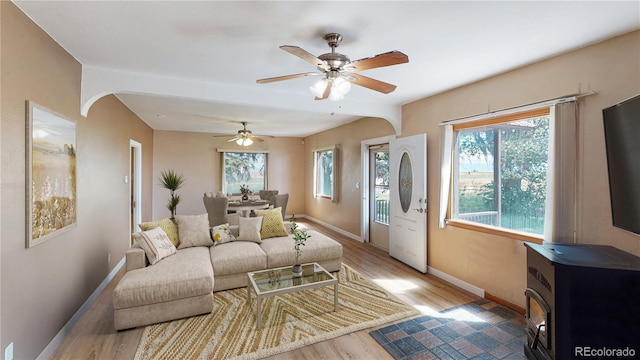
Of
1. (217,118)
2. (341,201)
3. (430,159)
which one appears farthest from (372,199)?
(217,118)

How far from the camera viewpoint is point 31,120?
1.87 meters

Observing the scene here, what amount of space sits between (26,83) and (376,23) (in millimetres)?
2365

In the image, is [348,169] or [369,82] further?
[348,169]

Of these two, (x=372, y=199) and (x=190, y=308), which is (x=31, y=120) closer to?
(x=190, y=308)

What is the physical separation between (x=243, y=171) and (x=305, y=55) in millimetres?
6176

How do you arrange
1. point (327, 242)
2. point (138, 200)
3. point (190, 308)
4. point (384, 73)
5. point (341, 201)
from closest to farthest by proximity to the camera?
1. point (190, 308)
2. point (384, 73)
3. point (327, 242)
4. point (138, 200)
5. point (341, 201)

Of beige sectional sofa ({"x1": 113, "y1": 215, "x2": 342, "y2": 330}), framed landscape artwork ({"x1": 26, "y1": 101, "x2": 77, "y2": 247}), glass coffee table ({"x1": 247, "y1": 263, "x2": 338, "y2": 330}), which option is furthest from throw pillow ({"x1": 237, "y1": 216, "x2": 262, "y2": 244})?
framed landscape artwork ({"x1": 26, "y1": 101, "x2": 77, "y2": 247})

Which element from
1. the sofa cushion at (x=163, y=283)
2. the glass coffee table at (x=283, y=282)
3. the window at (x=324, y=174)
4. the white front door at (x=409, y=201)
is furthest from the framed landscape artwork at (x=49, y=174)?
the window at (x=324, y=174)

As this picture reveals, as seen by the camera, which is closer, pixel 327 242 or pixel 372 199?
pixel 327 242

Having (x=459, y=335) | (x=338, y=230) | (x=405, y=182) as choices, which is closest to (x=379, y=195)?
(x=405, y=182)

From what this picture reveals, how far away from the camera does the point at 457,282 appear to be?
3.46 metres

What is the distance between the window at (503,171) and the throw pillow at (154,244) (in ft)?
11.4

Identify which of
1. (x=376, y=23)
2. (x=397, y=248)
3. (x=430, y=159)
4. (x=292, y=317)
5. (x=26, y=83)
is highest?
(x=376, y=23)
